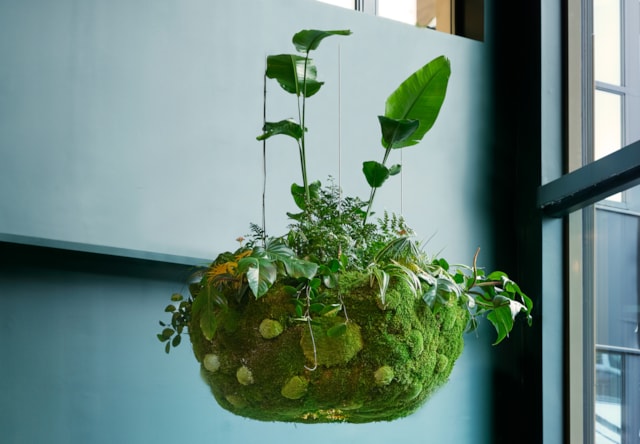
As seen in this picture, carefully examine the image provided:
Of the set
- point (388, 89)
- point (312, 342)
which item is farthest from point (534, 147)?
point (312, 342)

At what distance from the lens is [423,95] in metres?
3.10

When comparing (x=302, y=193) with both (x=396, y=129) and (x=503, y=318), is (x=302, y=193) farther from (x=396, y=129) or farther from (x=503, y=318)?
(x=503, y=318)

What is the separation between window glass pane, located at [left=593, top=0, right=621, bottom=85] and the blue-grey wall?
1.04m

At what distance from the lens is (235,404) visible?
8.57ft

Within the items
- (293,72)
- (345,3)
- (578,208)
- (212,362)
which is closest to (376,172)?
(293,72)

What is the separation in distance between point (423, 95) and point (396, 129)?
10.2 inches

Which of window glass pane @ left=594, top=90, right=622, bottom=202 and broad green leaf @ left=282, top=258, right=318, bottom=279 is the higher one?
window glass pane @ left=594, top=90, right=622, bottom=202

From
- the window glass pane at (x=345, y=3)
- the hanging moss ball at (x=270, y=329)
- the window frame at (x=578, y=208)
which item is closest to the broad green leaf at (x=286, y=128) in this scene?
the hanging moss ball at (x=270, y=329)

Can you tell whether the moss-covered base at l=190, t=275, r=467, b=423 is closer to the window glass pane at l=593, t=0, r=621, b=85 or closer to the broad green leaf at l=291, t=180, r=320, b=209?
the broad green leaf at l=291, t=180, r=320, b=209

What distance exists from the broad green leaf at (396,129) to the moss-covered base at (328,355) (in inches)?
23.0

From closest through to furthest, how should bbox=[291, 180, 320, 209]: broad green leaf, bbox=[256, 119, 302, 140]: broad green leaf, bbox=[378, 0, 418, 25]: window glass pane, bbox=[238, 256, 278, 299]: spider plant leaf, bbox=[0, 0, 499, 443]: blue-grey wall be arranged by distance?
bbox=[238, 256, 278, 299]: spider plant leaf → bbox=[256, 119, 302, 140]: broad green leaf → bbox=[291, 180, 320, 209]: broad green leaf → bbox=[0, 0, 499, 443]: blue-grey wall → bbox=[378, 0, 418, 25]: window glass pane

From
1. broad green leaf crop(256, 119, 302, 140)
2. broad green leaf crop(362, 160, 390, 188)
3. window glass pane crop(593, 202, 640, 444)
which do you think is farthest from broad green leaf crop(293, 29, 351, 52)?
window glass pane crop(593, 202, 640, 444)

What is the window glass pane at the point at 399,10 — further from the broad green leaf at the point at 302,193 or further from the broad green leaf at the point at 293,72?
the broad green leaf at the point at 302,193

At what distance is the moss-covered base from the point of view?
2.49m
